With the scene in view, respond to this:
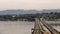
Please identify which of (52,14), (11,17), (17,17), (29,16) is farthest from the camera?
(11,17)

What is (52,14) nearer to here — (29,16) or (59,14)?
(59,14)

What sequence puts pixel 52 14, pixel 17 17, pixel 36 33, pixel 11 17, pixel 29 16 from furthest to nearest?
1. pixel 11 17
2. pixel 17 17
3. pixel 29 16
4. pixel 52 14
5. pixel 36 33

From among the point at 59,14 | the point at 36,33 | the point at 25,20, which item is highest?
the point at 36,33

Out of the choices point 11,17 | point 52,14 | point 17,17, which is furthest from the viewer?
point 11,17

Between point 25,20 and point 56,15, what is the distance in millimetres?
26139

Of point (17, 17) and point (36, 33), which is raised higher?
point (36, 33)

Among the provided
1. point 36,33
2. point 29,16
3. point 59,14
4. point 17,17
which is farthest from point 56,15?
point 36,33

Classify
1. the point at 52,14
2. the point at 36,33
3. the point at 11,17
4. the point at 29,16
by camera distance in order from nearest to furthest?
the point at 36,33 < the point at 52,14 < the point at 29,16 < the point at 11,17

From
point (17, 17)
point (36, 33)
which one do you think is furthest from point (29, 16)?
point (36, 33)

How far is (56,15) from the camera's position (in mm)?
116875

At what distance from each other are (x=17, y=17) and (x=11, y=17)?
467 inches

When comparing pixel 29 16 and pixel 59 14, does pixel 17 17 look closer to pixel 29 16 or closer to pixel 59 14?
pixel 29 16

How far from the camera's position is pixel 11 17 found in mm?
144250

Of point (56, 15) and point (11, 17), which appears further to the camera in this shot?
point (11, 17)
